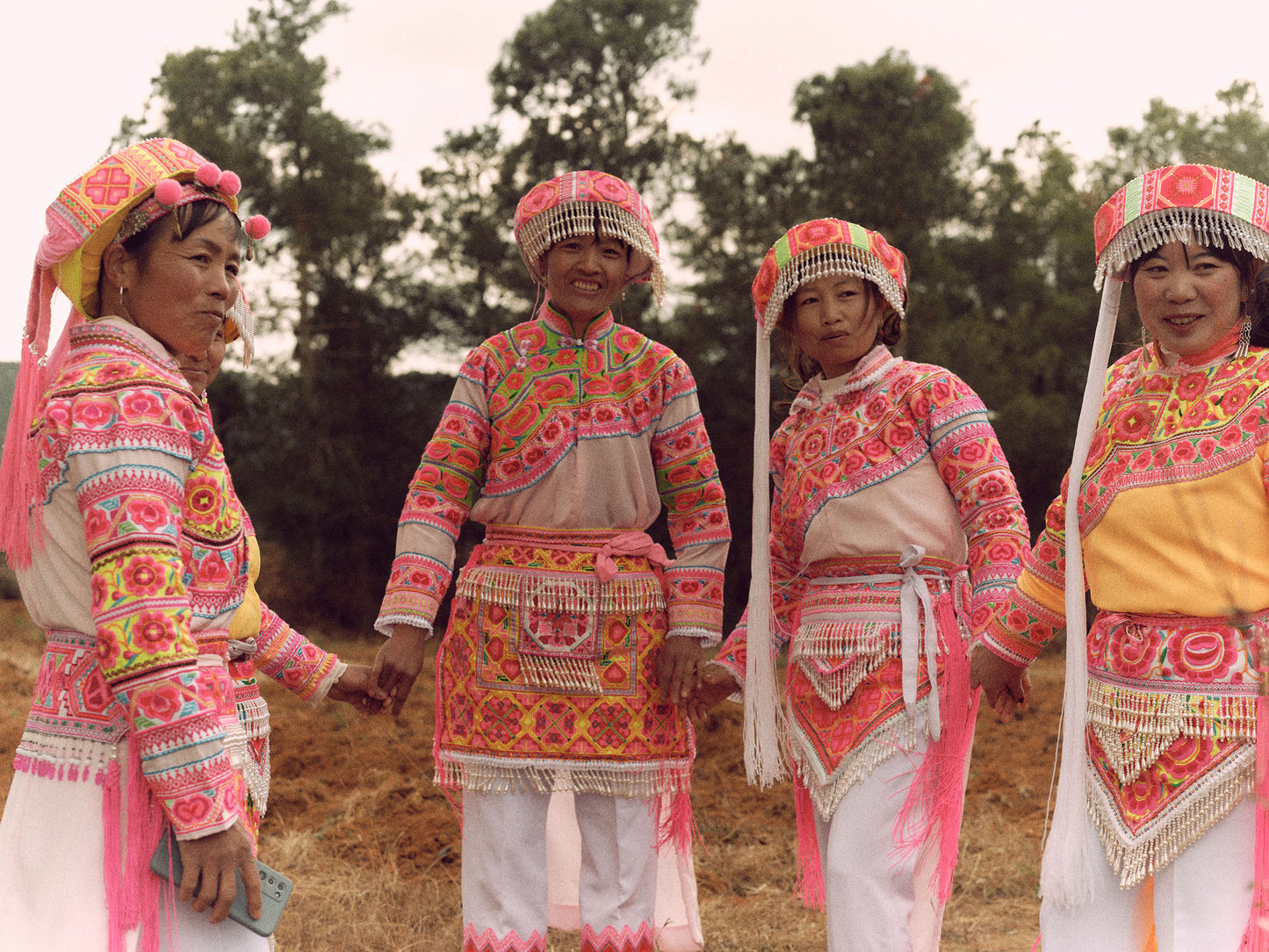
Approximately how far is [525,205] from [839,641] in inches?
58.9

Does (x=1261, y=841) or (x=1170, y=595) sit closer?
(x=1261, y=841)

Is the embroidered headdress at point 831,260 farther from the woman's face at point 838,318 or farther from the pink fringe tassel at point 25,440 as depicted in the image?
the pink fringe tassel at point 25,440

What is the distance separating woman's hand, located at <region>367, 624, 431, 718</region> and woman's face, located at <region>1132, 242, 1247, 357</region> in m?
1.97

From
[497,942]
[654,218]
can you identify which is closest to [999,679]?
[497,942]

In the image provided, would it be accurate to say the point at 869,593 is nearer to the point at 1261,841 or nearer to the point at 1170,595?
the point at 1170,595

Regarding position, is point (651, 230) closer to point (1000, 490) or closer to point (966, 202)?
point (1000, 490)

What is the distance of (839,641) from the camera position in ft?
10.8

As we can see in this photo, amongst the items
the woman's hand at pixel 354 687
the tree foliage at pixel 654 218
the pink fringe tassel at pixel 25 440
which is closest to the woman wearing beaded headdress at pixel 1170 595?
the woman's hand at pixel 354 687

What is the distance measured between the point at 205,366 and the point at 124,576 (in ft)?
2.45

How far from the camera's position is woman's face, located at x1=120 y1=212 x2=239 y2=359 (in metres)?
2.35

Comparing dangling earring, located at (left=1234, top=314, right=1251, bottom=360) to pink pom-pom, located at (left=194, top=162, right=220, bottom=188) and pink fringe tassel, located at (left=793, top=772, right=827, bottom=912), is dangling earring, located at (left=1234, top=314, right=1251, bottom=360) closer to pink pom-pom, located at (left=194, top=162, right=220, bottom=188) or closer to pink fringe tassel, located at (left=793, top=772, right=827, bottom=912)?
pink fringe tassel, located at (left=793, top=772, right=827, bottom=912)

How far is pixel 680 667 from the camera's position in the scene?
11.8 feet

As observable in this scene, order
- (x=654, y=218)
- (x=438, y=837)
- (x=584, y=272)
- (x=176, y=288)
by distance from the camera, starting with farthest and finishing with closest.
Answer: (x=654, y=218), (x=438, y=837), (x=584, y=272), (x=176, y=288)

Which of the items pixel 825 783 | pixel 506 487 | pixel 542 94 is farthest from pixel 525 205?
pixel 542 94
